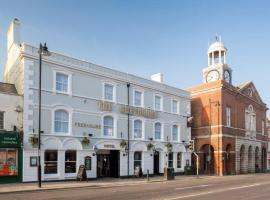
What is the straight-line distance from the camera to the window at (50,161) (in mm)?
24975

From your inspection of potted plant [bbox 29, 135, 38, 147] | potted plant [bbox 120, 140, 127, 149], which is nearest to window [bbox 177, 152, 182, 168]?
potted plant [bbox 120, 140, 127, 149]

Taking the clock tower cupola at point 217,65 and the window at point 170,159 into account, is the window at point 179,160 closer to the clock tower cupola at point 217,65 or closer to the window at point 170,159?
the window at point 170,159

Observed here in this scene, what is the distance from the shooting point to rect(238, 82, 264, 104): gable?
154ft

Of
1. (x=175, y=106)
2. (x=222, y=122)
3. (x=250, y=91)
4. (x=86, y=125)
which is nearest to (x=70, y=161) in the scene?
(x=86, y=125)

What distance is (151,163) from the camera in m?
33.7

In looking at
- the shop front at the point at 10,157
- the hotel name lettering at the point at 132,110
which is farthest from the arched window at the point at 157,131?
the shop front at the point at 10,157

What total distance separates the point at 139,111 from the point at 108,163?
593cm

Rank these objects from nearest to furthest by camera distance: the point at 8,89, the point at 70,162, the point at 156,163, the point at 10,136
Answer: the point at 10,136 < the point at 8,89 < the point at 70,162 < the point at 156,163

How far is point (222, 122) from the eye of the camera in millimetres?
40344

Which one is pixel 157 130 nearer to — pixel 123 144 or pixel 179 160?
pixel 179 160

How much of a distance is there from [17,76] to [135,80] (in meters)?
11.6

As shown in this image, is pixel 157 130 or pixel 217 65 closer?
pixel 157 130

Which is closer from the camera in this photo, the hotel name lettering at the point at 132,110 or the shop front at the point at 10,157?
the shop front at the point at 10,157

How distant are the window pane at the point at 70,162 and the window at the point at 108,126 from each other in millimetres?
3849
